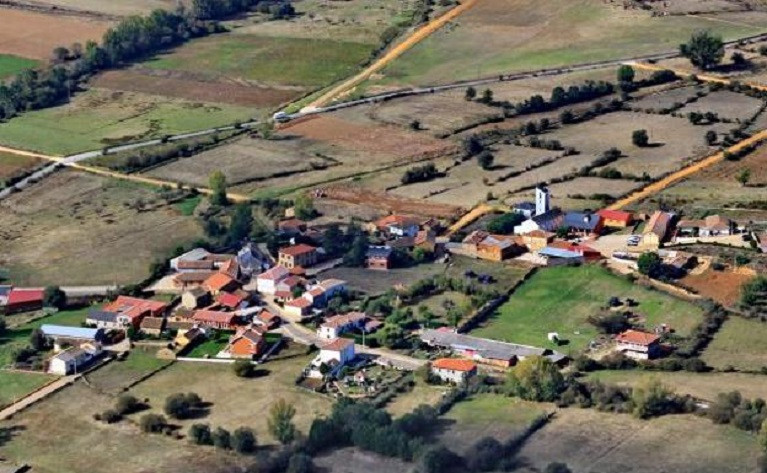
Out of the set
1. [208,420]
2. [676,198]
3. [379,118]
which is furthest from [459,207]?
[208,420]

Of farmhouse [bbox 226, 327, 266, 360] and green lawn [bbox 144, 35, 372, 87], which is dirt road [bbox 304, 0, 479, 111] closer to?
green lawn [bbox 144, 35, 372, 87]

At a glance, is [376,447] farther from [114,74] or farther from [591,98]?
[114,74]

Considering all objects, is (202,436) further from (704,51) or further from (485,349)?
(704,51)

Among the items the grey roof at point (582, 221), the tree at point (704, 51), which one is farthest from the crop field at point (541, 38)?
the grey roof at point (582, 221)

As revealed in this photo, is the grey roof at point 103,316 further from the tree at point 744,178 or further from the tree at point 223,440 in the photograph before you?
the tree at point 744,178

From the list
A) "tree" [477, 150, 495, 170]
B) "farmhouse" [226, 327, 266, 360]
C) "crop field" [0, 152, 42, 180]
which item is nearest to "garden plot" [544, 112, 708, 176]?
"tree" [477, 150, 495, 170]

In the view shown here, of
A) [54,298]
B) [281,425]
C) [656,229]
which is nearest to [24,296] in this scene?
[54,298]
